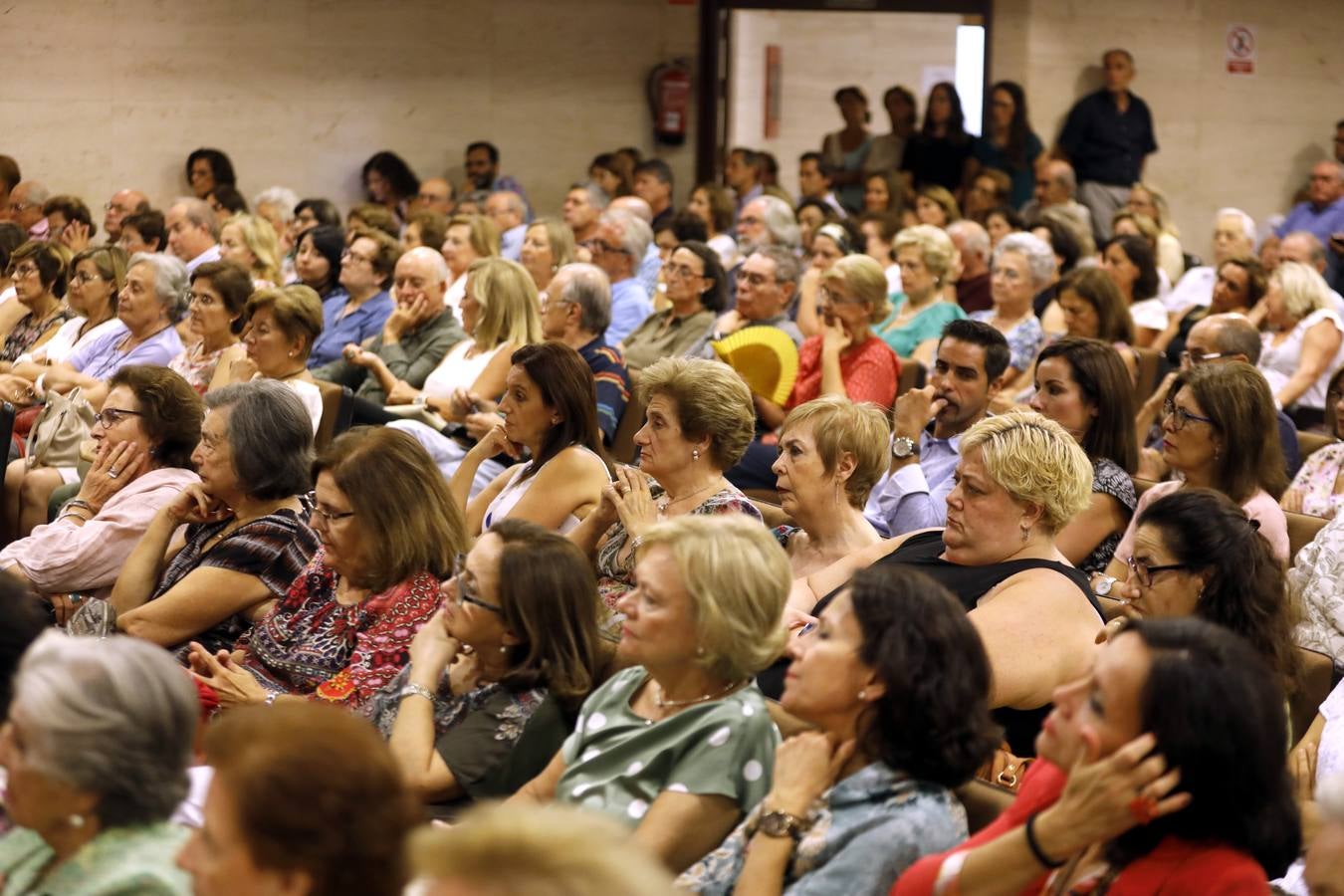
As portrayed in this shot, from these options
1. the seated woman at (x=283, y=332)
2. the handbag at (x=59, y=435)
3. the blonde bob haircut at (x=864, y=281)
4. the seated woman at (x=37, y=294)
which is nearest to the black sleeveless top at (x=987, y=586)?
the blonde bob haircut at (x=864, y=281)

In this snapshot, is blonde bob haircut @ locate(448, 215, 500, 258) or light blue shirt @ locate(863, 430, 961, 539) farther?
blonde bob haircut @ locate(448, 215, 500, 258)

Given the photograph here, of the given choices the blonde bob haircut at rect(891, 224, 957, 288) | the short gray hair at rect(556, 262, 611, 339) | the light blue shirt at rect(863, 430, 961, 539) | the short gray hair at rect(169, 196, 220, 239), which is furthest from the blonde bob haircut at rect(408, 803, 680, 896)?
the short gray hair at rect(169, 196, 220, 239)

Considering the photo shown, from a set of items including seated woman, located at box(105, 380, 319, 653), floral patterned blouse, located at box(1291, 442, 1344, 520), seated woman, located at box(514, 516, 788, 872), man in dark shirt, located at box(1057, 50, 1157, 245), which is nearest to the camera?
seated woman, located at box(514, 516, 788, 872)

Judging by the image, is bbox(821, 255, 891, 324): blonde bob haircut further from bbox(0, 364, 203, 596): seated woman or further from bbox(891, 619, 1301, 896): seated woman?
bbox(891, 619, 1301, 896): seated woman

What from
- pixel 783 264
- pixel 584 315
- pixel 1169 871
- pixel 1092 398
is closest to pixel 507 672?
pixel 1169 871

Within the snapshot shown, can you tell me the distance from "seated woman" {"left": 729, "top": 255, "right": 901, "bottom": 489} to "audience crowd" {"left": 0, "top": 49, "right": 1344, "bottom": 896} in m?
0.02

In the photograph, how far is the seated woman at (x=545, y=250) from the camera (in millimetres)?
7688

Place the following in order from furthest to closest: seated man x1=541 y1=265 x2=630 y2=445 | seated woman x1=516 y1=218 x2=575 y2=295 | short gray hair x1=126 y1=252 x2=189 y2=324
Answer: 1. seated woman x1=516 y1=218 x2=575 y2=295
2. short gray hair x1=126 y1=252 x2=189 y2=324
3. seated man x1=541 y1=265 x2=630 y2=445

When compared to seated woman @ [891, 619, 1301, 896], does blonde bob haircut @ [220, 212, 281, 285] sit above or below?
above

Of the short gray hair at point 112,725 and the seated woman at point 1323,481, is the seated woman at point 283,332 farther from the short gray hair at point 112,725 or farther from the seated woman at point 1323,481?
the short gray hair at point 112,725

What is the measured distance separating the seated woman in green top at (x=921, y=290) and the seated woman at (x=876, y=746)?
4.71 m

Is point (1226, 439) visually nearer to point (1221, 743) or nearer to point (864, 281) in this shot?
point (864, 281)

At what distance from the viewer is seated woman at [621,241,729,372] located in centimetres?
661

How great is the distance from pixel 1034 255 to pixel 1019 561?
4.31 m
